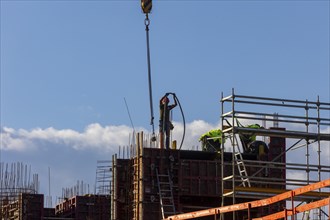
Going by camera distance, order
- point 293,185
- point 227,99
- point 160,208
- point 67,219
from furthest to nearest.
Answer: point 67,219 → point 160,208 → point 293,185 → point 227,99

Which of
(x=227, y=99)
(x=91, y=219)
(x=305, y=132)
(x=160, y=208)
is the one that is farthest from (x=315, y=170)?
(x=91, y=219)

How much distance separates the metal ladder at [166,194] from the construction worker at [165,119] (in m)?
1.40

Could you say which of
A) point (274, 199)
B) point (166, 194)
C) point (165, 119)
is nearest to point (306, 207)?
point (274, 199)

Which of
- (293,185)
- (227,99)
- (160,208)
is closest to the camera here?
(227,99)

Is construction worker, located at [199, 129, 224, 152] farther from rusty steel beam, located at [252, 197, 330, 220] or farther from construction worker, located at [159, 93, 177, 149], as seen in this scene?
rusty steel beam, located at [252, 197, 330, 220]

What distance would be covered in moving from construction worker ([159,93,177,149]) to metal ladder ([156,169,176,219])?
140 cm

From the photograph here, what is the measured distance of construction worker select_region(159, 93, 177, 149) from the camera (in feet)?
126

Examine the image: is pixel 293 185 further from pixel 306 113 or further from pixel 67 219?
pixel 67 219

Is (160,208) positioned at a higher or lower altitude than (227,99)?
lower

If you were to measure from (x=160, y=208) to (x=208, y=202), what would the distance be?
297 centimetres

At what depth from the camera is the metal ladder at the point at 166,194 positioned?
37.0 metres

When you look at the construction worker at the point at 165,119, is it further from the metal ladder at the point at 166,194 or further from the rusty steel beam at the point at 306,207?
the rusty steel beam at the point at 306,207

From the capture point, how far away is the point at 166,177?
3784cm

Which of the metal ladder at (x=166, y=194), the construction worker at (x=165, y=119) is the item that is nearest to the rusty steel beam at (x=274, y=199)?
the metal ladder at (x=166, y=194)
